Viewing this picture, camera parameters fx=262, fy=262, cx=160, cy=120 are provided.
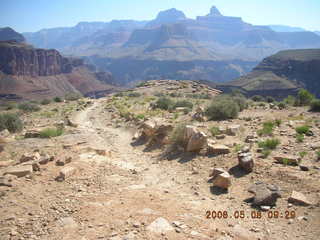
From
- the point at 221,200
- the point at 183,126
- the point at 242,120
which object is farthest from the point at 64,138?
the point at 242,120

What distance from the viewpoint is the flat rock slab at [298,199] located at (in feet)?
20.8

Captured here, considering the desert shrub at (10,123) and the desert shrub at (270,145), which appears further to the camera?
the desert shrub at (10,123)

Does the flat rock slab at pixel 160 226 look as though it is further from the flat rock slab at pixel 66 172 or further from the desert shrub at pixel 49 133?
the desert shrub at pixel 49 133

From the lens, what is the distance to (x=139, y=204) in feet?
22.2

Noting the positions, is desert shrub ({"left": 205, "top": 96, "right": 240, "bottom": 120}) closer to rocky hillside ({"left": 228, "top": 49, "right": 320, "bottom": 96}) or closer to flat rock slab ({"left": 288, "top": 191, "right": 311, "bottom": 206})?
flat rock slab ({"left": 288, "top": 191, "right": 311, "bottom": 206})

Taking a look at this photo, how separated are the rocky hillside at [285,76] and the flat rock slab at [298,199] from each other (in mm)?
92246

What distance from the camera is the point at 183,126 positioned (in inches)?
453

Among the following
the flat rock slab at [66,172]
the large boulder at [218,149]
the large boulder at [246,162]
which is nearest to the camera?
the flat rock slab at [66,172]

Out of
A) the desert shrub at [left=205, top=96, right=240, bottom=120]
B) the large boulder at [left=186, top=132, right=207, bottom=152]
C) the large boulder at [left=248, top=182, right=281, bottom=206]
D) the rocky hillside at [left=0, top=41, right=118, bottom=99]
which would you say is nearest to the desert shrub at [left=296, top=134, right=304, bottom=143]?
the large boulder at [left=186, top=132, right=207, bottom=152]

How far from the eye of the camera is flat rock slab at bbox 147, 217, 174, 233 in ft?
18.4

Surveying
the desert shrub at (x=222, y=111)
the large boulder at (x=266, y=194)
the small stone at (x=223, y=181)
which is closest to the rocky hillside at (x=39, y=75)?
the desert shrub at (x=222, y=111)

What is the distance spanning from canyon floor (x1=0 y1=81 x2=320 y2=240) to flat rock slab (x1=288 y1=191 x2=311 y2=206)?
0.13m

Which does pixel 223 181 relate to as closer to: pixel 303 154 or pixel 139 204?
pixel 139 204

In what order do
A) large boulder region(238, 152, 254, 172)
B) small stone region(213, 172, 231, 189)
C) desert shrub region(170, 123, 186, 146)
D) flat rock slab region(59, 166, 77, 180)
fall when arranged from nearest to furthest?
small stone region(213, 172, 231, 189) < flat rock slab region(59, 166, 77, 180) < large boulder region(238, 152, 254, 172) < desert shrub region(170, 123, 186, 146)
